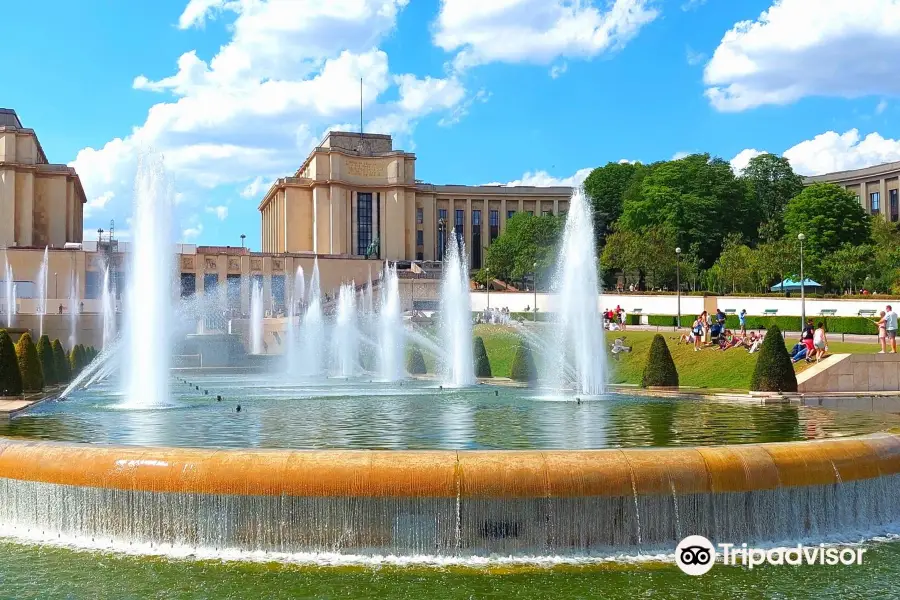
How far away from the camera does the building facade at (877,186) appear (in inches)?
3260

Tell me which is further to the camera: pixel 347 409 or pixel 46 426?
pixel 347 409

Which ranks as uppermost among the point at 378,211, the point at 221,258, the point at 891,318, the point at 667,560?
the point at 378,211

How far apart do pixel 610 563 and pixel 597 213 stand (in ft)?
265

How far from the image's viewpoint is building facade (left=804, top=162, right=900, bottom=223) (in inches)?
3260

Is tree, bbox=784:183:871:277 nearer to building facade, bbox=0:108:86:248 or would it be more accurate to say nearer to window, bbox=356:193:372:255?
window, bbox=356:193:372:255

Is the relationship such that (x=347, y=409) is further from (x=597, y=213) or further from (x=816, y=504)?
(x=597, y=213)

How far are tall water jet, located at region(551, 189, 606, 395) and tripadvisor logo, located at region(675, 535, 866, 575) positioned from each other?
1151 centimetres

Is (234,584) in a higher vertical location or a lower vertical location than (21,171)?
lower

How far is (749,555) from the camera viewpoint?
28.1 feet

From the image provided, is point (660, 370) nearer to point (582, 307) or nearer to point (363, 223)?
point (582, 307)

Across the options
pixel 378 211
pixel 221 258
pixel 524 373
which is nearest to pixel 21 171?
pixel 221 258

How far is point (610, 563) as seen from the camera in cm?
830

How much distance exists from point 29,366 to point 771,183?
72.0m

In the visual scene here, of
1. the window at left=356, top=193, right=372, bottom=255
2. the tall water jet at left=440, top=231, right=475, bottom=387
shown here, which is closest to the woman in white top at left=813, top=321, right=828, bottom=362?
the tall water jet at left=440, top=231, right=475, bottom=387
